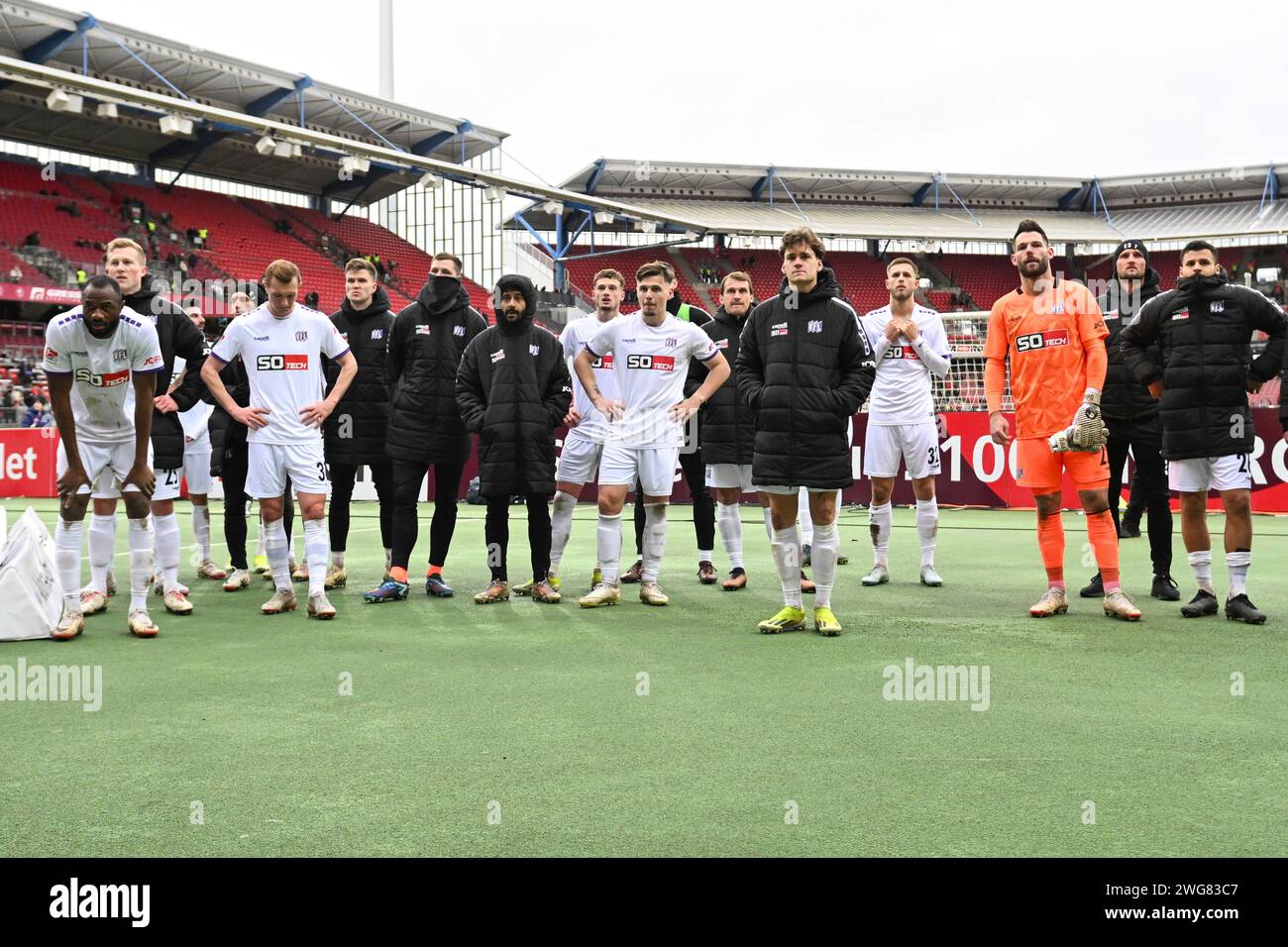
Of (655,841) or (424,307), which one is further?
(424,307)

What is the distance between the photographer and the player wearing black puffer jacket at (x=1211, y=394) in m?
6.51

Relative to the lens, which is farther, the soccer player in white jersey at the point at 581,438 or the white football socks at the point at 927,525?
the white football socks at the point at 927,525

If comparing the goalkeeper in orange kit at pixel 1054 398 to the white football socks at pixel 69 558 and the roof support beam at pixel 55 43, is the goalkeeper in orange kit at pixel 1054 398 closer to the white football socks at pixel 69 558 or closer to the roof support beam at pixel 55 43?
the white football socks at pixel 69 558

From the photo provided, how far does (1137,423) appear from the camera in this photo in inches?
316

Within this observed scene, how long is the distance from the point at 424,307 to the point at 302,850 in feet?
17.9

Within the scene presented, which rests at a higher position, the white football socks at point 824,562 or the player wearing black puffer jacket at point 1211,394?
the player wearing black puffer jacket at point 1211,394

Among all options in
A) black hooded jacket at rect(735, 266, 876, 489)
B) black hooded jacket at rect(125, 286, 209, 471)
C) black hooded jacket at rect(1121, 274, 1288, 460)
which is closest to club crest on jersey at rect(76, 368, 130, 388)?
black hooded jacket at rect(125, 286, 209, 471)

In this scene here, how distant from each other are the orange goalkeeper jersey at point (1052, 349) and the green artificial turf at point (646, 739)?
1224 millimetres

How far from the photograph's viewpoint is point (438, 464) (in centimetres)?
768

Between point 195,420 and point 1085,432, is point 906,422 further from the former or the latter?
point 195,420

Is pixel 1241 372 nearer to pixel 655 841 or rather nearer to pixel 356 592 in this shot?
pixel 655 841

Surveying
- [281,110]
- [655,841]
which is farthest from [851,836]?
[281,110]

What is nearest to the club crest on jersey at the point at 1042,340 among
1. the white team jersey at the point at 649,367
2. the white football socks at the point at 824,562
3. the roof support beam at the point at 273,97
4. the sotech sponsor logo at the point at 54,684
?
the white football socks at the point at 824,562
